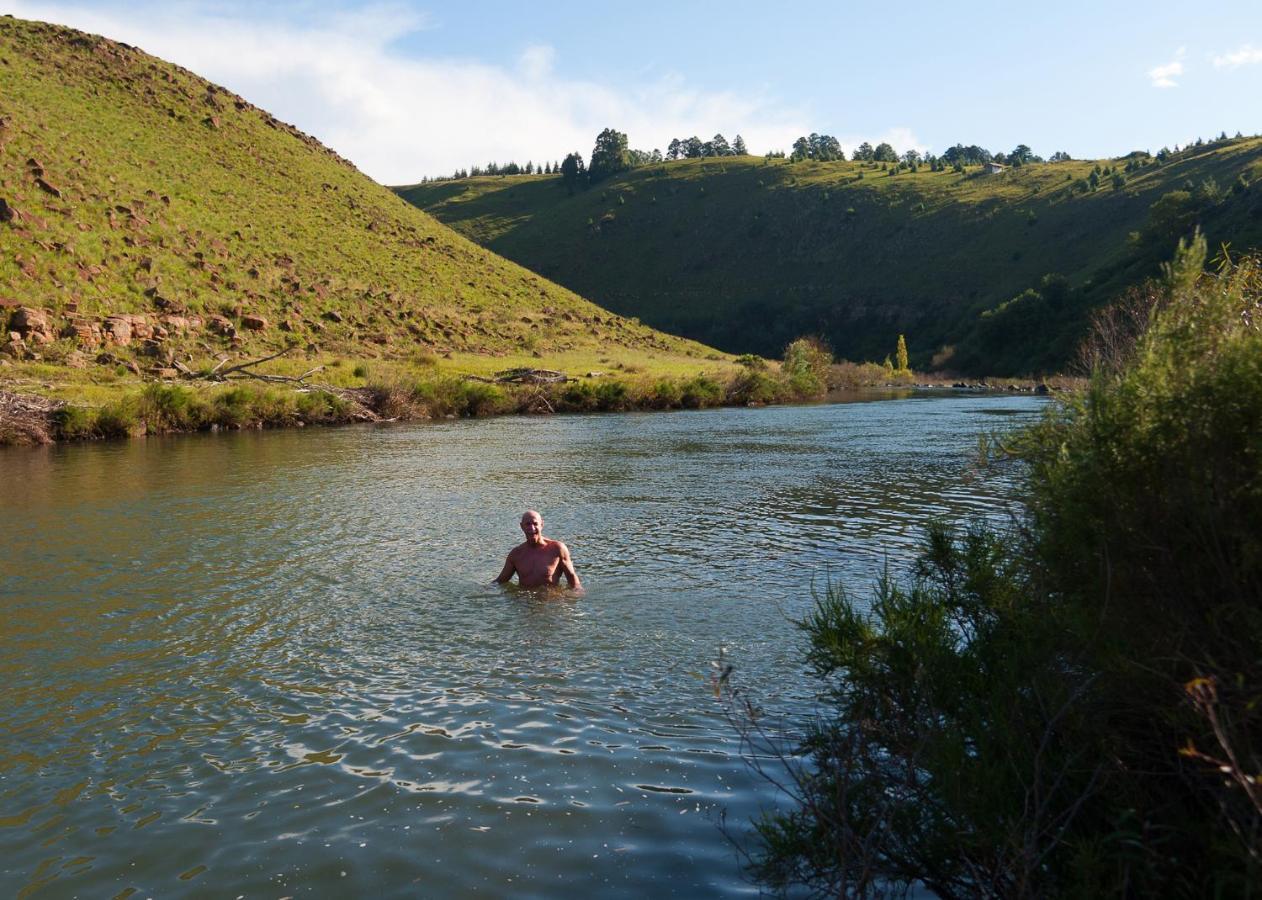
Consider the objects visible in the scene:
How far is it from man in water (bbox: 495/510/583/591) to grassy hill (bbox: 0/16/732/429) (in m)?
26.3

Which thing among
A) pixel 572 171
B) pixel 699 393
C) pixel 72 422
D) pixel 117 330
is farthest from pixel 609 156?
pixel 72 422

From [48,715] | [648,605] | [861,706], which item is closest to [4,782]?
[48,715]

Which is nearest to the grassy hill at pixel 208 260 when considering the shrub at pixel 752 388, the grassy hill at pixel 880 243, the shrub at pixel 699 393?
the shrub at pixel 699 393

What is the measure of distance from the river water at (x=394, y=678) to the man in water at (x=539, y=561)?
1.47ft

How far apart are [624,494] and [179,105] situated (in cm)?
6628

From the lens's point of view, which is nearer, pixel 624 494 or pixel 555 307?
pixel 624 494

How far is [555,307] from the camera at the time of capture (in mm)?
73062

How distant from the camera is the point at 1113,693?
397cm

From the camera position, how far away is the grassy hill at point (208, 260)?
137ft

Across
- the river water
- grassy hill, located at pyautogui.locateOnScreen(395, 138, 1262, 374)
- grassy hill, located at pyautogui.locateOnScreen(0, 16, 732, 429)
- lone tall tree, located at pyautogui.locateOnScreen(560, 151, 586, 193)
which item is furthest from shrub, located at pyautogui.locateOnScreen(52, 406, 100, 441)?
lone tall tree, located at pyautogui.locateOnScreen(560, 151, 586, 193)

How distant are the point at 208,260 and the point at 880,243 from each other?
93529 mm

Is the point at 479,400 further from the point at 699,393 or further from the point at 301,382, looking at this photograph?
the point at 699,393

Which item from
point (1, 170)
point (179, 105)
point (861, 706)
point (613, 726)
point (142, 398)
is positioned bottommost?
point (613, 726)

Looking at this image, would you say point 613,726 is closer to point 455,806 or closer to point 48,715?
point 455,806
